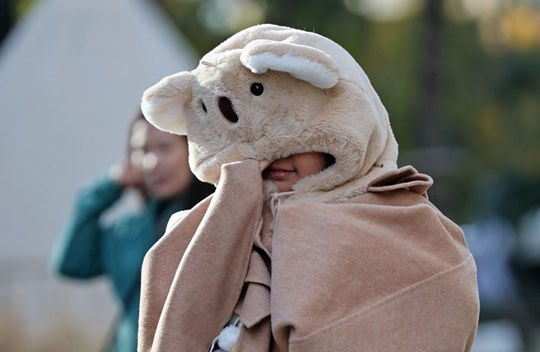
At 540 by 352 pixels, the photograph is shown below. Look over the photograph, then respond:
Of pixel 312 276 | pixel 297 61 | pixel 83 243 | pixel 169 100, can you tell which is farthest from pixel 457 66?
pixel 312 276

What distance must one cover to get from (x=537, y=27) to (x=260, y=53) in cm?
3841

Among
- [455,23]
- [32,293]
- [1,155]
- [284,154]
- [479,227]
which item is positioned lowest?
[455,23]

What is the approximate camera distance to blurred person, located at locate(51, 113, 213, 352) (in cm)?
549

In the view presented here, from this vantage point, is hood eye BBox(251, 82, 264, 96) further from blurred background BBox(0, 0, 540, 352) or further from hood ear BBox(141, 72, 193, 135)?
blurred background BBox(0, 0, 540, 352)

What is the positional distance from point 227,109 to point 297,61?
268mm

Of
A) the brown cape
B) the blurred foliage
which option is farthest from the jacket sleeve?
the blurred foliage

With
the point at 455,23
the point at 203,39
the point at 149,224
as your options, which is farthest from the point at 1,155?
the point at 455,23

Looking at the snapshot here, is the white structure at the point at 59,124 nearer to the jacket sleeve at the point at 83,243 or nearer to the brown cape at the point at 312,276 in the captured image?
the jacket sleeve at the point at 83,243

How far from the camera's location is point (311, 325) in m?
3.34

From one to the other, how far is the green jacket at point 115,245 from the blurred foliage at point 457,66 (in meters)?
22.4

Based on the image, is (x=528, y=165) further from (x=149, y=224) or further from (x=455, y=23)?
(x=149, y=224)

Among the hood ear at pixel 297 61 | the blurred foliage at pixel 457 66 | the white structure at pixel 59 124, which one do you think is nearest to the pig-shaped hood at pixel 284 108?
the hood ear at pixel 297 61

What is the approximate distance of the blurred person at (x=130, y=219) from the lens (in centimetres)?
549

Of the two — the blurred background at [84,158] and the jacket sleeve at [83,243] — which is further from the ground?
the jacket sleeve at [83,243]
